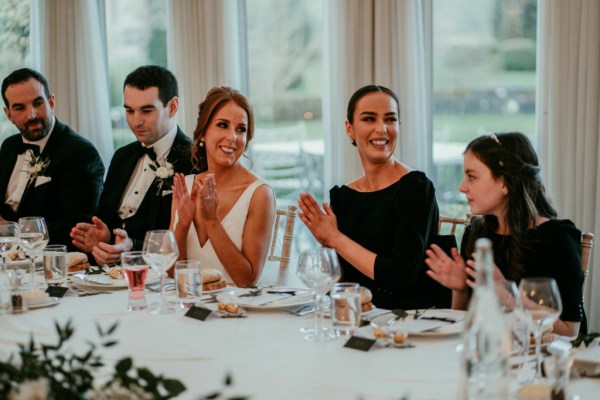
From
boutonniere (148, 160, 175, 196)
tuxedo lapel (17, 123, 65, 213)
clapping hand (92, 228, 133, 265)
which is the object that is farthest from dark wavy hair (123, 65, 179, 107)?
clapping hand (92, 228, 133, 265)

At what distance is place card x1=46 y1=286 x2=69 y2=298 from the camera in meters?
2.61

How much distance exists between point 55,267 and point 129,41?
3.47 m

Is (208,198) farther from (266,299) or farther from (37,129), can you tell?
(37,129)

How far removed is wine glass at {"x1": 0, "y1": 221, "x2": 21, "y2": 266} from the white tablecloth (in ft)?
1.89

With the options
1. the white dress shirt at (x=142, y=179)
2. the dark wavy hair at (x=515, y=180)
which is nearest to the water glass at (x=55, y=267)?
the white dress shirt at (x=142, y=179)

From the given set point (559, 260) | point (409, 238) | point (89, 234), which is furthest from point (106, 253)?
point (559, 260)

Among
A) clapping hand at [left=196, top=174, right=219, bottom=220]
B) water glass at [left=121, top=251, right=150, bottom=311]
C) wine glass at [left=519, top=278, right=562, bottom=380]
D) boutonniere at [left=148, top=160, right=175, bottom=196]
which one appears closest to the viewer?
wine glass at [left=519, top=278, right=562, bottom=380]

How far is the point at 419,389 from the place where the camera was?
1649 millimetres

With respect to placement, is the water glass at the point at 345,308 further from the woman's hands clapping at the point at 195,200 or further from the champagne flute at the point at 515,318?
the woman's hands clapping at the point at 195,200

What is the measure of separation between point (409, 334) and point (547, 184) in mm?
2312

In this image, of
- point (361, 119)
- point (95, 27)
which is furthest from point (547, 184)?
point (95, 27)

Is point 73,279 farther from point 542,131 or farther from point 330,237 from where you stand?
point 542,131

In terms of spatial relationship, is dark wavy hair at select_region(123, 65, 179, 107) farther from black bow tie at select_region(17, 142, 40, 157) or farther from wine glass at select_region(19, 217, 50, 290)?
wine glass at select_region(19, 217, 50, 290)

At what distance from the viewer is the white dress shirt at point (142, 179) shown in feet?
13.1
